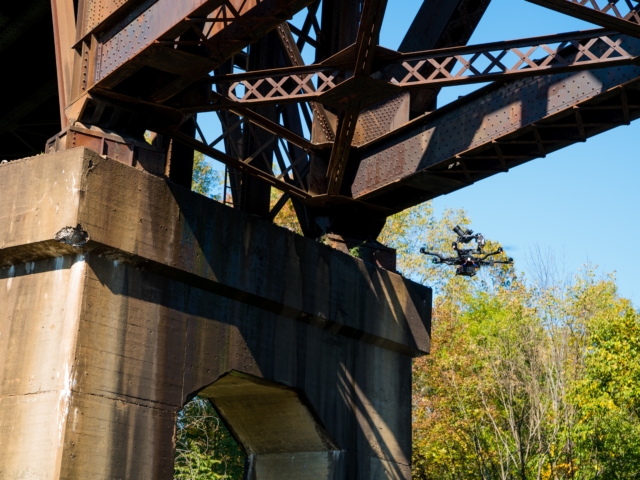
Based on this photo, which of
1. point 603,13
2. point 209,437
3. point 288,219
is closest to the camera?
point 603,13

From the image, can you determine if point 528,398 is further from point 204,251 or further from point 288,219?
point 204,251

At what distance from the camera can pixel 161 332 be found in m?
11.1

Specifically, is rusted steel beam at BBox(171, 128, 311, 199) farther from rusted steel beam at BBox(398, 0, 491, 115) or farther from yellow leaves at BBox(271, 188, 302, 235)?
yellow leaves at BBox(271, 188, 302, 235)

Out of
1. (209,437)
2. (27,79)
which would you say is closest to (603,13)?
(27,79)

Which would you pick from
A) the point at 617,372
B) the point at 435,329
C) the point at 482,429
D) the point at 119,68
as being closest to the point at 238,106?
the point at 119,68

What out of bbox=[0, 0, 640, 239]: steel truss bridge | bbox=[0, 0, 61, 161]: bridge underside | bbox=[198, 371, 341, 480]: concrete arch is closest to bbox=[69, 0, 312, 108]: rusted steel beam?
bbox=[0, 0, 640, 239]: steel truss bridge

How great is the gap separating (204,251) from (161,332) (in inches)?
44.9

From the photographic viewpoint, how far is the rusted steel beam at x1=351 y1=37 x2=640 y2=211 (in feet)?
38.2

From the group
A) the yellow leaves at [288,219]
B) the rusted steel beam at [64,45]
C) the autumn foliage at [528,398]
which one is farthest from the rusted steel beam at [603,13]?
the yellow leaves at [288,219]

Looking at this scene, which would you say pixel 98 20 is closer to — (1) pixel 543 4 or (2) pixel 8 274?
(2) pixel 8 274

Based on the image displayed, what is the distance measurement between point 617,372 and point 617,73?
16199mm

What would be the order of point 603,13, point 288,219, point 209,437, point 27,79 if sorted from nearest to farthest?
point 603,13 → point 27,79 → point 209,437 → point 288,219

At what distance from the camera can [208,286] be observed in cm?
1174

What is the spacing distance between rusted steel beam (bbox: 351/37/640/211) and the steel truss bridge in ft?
0.06
